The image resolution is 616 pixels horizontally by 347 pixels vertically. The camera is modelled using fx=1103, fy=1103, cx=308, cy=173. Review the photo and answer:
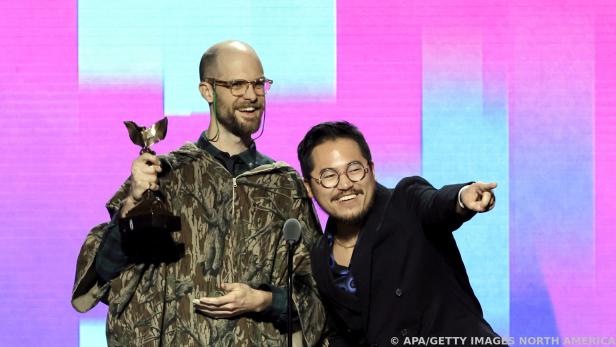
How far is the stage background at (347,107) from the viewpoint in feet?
14.9

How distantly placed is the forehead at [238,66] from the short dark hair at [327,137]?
38cm

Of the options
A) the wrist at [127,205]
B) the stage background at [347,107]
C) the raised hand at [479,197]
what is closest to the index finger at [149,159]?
the wrist at [127,205]

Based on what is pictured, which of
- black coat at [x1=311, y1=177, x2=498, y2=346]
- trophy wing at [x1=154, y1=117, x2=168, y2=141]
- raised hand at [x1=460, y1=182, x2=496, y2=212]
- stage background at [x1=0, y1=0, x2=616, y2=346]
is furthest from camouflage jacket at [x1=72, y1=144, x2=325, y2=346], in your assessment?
stage background at [x1=0, y1=0, x2=616, y2=346]

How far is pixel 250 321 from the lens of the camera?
3438 mm

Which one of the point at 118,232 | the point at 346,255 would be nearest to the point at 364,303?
the point at 346,255

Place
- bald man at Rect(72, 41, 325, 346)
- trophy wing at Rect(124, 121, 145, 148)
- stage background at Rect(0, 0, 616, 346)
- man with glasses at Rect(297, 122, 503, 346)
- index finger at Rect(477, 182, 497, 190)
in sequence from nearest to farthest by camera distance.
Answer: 1. index finger at Rect(477, 182, 497, 190)
2. man with glasses at Rect(297, 122, 503, 346)
3. trophy wing at Rect(124, 121, 145, 148)
4. bald man at Rect(72, 41, 325, 346)
5. stage background at Rect(0, 0, 616, 346)

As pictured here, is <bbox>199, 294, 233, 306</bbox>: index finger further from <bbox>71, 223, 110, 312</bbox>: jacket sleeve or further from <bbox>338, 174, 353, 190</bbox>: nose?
<bbox>338, 174, 353, 190</bbox>: nose

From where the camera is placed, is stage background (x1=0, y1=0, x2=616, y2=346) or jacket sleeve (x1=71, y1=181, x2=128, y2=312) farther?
stage background (x1=0, y1=0, x2=616, y2=346)

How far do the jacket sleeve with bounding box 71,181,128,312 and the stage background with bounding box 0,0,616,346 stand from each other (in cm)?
111

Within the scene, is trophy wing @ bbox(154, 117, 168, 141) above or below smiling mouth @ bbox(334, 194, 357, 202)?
above

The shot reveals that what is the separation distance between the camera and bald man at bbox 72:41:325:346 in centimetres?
342

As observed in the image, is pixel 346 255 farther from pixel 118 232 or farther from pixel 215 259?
pixel 118 232

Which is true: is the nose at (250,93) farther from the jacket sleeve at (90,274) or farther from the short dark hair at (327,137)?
the jacket sleeve at (90,274)

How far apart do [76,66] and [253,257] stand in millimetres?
1588
